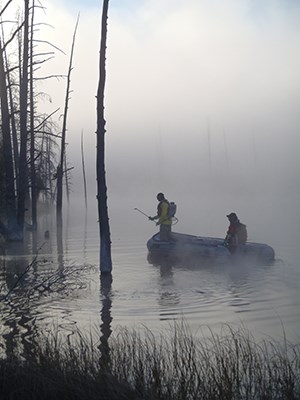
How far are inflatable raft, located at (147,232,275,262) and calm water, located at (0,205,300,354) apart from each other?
1.63 feet

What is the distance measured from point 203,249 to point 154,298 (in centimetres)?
724

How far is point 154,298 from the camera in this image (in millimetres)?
14453

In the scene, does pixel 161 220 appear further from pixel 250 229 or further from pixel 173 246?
pixel 250 229

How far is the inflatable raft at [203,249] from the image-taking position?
20812mm

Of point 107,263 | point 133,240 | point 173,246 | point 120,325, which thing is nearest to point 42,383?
point 120,325

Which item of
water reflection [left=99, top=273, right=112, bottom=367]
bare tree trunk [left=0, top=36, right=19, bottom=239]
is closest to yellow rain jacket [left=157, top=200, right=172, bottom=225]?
bare tree trunk [left=0, top=36, right=19, bottom=239]

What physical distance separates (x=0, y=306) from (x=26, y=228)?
81.0 ft

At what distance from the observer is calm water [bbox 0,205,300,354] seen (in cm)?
1155

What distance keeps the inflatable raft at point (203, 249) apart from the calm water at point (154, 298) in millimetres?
497

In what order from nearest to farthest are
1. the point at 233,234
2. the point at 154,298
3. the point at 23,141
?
the point at 154,298, the point at 233,234, the point at 23,141

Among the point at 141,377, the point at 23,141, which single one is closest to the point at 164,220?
the point at 23,141

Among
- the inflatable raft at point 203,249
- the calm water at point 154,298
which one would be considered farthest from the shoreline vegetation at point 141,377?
the inflatable raft at point 203,249

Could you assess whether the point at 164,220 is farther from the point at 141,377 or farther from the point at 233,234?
the point at 141,377

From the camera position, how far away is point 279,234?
109 ft
